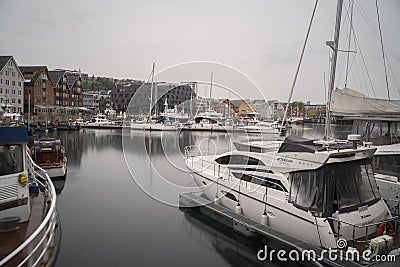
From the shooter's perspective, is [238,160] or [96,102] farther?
[96,102]

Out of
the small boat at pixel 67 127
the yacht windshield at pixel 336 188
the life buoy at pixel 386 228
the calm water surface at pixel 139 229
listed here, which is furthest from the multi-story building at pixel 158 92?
the small boat at pixel 67 127

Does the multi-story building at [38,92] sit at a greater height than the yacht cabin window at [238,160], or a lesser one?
greater

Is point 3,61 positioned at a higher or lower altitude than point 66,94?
higher

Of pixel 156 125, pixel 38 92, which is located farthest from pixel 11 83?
pixel 156 125

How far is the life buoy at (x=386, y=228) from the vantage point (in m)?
5.60

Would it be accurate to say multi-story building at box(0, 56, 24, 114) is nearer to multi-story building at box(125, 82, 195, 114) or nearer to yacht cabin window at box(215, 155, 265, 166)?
multi-story building at box(125, 82, 195, 114)

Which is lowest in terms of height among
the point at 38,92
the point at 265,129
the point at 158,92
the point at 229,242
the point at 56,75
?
the point at 229,242

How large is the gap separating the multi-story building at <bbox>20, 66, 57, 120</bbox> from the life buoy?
3811 cm

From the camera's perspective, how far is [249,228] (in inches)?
273

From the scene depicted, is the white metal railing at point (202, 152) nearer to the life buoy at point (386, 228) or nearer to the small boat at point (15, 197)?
the life buoy at point (386, 228)

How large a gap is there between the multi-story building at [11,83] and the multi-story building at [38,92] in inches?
56.6

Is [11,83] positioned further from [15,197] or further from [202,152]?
[15,197]

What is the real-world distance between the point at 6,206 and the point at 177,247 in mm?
4068

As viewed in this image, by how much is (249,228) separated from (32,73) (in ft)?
135
